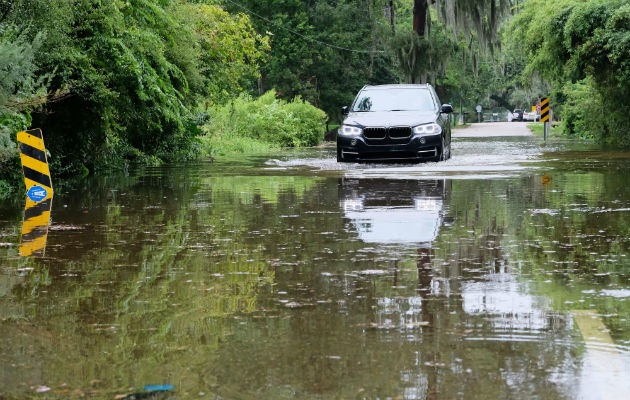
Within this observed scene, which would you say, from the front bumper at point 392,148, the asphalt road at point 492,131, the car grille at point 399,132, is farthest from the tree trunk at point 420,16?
the car grille at point 399,132

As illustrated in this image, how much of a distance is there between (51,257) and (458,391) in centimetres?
465

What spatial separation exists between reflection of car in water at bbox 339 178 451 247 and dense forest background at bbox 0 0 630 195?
437cm

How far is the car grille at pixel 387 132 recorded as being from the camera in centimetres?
1928

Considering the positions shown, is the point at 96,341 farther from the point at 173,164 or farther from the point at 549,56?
the point at 549,56

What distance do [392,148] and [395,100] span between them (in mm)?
2092

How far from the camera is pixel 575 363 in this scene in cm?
425

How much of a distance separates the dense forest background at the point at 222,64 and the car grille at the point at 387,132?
411 centimetres

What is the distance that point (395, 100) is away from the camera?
2095 cm

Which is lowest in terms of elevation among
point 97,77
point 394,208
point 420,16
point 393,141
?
point 394,208

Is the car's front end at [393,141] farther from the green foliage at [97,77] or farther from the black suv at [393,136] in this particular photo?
the green foliage at [97,77]

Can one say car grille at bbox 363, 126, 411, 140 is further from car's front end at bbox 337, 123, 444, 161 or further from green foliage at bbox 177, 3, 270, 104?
green foliage at bbox 177, 3, 270, 104

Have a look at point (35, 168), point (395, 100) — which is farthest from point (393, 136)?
point (35, 168)

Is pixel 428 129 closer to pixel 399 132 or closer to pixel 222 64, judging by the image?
pixel 399 132

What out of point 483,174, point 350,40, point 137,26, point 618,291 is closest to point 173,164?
point 137,26
